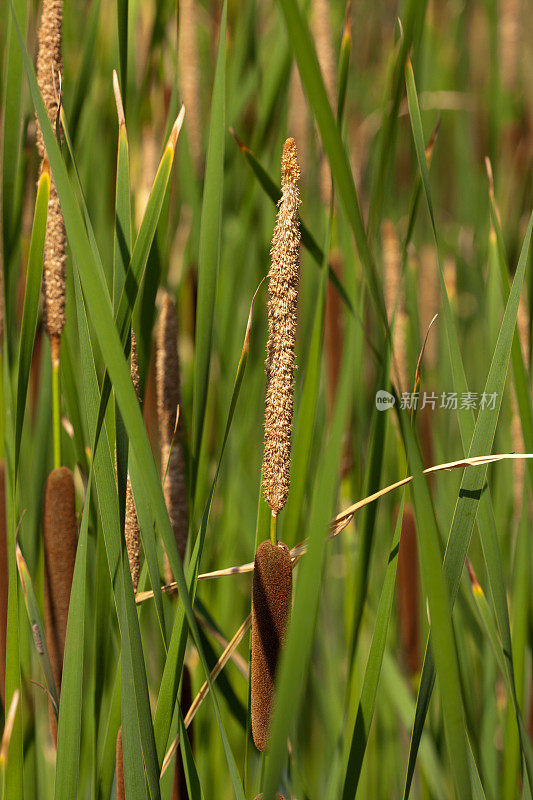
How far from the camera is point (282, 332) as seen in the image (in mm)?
427

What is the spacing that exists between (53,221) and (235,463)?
0.43 m

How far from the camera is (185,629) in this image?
49 cm

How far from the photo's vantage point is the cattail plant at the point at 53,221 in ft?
1.87

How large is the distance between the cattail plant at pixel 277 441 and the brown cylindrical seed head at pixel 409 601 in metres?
0.46

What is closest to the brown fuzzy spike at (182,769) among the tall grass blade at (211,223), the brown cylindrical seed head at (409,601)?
the tall grass blade at (211,223)

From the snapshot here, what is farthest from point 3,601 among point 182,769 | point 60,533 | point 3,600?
point 182,769

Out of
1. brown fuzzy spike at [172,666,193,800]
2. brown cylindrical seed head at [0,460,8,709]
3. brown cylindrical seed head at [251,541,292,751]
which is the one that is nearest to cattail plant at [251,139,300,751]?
brown cylindrical seed head at [251,541,292,751]

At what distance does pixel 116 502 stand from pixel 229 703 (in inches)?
9.6

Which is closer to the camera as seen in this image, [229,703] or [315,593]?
[315,593]

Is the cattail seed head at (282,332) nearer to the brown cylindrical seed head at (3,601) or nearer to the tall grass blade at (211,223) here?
the tall grass blade at (211,223)

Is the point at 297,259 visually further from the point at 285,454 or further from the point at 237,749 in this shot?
the point at 237,749

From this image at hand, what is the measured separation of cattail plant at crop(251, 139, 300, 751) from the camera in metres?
0.42

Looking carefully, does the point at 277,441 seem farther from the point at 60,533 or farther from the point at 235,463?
the point at 235,463

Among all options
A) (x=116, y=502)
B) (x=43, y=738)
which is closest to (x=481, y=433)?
(x=116, y=502)
